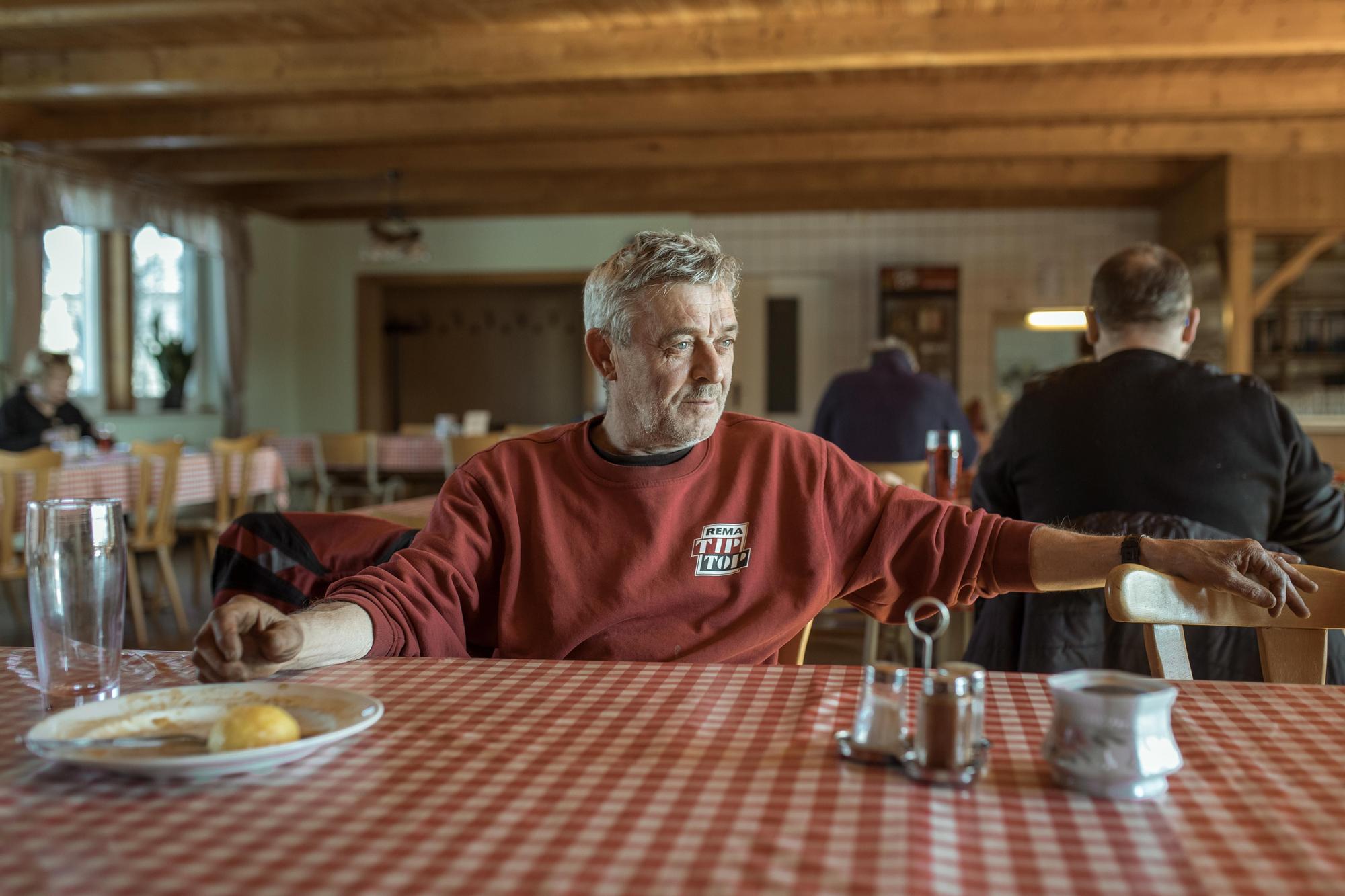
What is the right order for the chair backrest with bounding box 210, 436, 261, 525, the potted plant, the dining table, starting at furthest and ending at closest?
1. the potted plant
2. the chair backrest with bounding box 210, 436, 261, 525
3. the dining table

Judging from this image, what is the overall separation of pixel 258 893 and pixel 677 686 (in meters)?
0.57

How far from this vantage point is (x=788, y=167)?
932cm

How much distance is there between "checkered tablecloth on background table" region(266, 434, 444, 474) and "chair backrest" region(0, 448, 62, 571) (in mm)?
3564

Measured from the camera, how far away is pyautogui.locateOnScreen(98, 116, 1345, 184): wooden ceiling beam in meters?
7.78

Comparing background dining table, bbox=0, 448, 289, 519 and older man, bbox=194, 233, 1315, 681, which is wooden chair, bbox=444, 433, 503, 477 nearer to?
background dining table, bbox=0, 448, 289, 519

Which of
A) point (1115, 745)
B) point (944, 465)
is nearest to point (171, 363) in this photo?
point (944, 465)

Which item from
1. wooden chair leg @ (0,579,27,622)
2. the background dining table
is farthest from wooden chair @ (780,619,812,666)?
wooden chair leg @ (0,579,27,622)

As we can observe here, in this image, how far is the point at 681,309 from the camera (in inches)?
64.6

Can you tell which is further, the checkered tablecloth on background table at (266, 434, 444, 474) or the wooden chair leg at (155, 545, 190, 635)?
the checkered tablecloth on background table at (266, 434, 444, 474)

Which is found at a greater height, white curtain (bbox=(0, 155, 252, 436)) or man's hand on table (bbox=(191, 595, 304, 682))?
white curtain (bbox=(0, 155, 252, 436))

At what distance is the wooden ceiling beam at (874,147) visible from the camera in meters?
7.78

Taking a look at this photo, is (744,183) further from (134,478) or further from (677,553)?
(677,553)

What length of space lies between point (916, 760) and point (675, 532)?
2.34 feet

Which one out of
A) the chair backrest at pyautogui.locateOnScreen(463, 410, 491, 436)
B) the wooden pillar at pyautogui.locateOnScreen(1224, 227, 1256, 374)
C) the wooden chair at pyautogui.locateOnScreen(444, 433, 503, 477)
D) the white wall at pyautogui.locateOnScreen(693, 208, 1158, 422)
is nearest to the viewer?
the wooden chair at pyautogui.locateOnScreen(444, 433, 503, 477)
